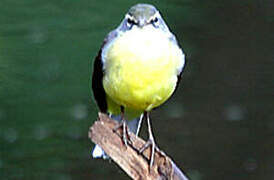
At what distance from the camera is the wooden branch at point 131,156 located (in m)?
4.52

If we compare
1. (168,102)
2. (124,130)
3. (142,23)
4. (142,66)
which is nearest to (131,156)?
(124,130)

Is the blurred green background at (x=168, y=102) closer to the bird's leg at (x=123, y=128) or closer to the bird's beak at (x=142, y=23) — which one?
the bird's leg at (x=123, y=128)

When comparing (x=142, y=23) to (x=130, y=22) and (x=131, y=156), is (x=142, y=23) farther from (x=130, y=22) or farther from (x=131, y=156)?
(x=131, y=156)

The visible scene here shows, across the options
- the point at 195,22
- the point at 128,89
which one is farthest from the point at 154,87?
the point at 195,22

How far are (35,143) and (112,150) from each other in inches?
134

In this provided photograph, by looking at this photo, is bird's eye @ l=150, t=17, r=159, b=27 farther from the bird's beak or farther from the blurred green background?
the blurred green background

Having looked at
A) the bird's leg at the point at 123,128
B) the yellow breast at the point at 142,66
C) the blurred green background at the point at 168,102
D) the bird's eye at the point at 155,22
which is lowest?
the blurred green background at the point at 168,102

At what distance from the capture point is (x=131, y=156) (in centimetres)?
470

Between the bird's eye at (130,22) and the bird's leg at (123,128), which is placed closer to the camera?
the bird's leg at (123,128)

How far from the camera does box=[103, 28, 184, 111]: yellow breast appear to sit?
16.1ft

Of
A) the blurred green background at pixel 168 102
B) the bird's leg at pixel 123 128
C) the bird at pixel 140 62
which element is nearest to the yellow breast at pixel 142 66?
the bird at pixel 140 62

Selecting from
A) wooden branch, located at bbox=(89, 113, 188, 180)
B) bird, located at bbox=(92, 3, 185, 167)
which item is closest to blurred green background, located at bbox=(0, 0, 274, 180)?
bird, located at bbox=(92, 3, 185, 167)

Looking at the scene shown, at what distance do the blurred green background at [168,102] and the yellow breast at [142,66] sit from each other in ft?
9.03

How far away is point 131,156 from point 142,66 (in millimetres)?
483
